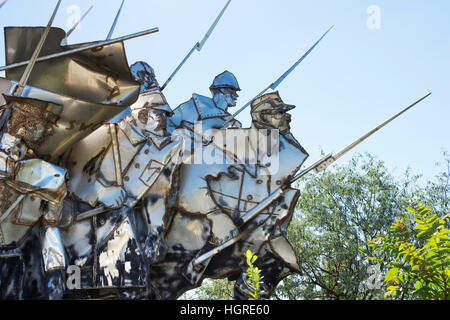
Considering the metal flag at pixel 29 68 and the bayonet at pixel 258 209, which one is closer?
the metal flag at pixel 29 68

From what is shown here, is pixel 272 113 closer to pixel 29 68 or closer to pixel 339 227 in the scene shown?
pixel 29 68

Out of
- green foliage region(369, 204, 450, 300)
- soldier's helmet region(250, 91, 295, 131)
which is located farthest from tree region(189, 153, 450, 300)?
green foliage region(369, 204, 450, 300)

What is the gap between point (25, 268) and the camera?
6184mm

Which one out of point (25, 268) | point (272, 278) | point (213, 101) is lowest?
point (272, 278)

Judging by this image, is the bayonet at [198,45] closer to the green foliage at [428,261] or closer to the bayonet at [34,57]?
the bayonet at [34,57]

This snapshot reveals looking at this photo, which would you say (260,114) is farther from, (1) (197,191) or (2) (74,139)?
(2) (74,139)

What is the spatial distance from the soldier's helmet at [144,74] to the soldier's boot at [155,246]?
2.24 m

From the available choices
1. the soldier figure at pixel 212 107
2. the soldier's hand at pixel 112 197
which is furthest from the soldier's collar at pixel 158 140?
the soldier figure at pixel 212 107

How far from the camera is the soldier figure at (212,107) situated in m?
8.32

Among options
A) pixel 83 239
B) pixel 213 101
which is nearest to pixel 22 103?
pixel 83 239

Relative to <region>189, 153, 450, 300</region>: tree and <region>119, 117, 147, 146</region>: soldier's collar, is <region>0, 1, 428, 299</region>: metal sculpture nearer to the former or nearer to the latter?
<region>119, 117, 147, 146</region>: soldier's collar

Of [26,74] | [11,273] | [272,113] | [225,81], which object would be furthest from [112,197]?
[225,81]
